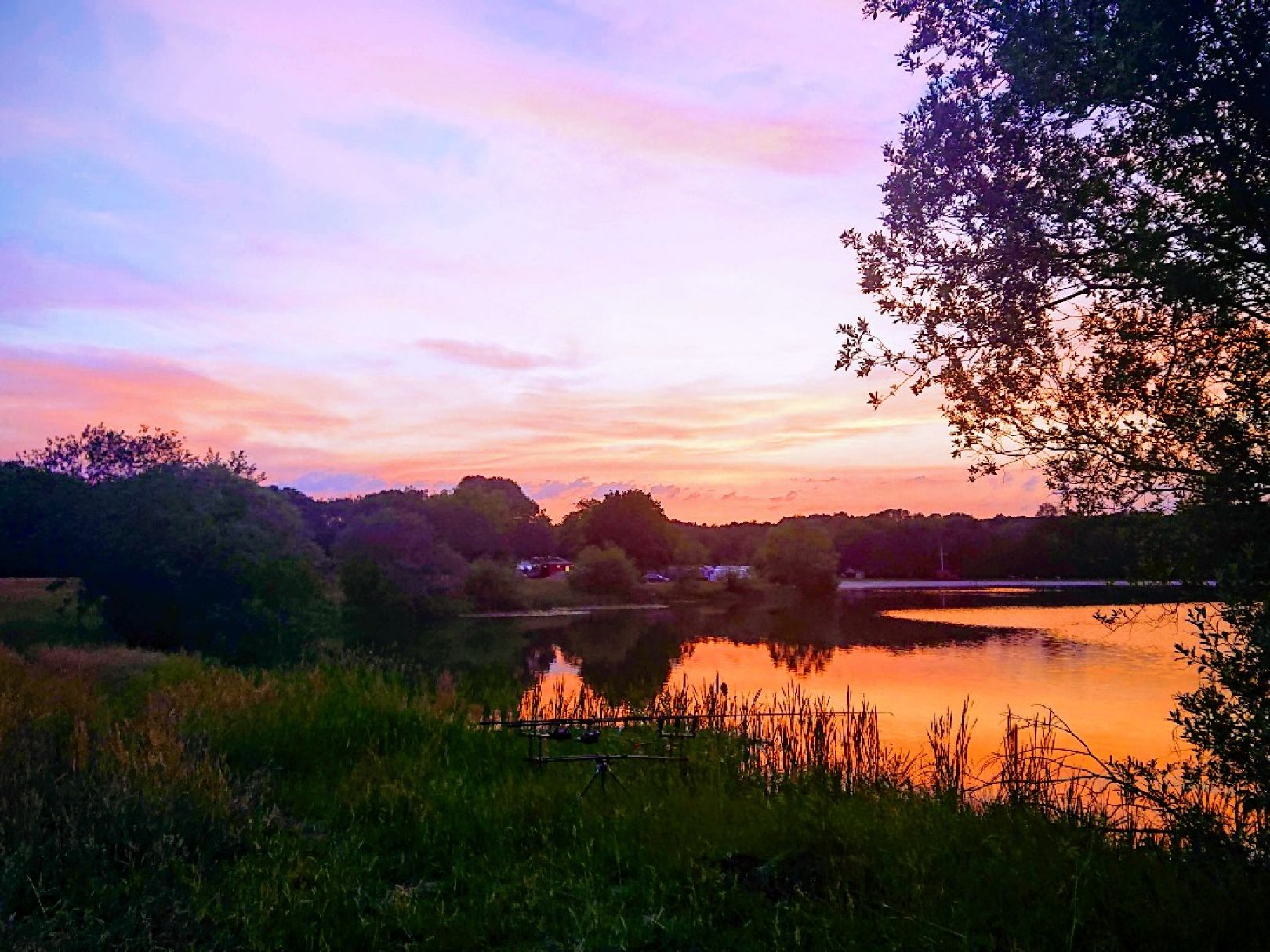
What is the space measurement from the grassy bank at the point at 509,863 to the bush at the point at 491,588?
53.5 m

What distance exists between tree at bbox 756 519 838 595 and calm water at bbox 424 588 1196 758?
2225cm

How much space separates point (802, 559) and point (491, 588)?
113 feet

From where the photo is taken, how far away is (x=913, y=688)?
91.0 feet

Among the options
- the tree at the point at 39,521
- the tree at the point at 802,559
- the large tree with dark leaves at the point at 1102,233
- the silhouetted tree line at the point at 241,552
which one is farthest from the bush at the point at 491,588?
the large tree with dark leaves at the point at 1102,233

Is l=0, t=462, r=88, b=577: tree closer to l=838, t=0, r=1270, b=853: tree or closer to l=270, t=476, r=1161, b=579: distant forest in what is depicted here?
l=270, t=476, r=1161, b=579: distant forest

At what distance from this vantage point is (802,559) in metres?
87.9

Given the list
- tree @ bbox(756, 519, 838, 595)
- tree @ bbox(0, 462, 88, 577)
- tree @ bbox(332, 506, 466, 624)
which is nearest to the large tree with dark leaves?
tree @ bbox(0, 462, 88, 577)

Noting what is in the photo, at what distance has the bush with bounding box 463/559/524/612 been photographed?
63.8m

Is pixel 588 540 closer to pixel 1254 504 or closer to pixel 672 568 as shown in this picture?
pixel 672 568

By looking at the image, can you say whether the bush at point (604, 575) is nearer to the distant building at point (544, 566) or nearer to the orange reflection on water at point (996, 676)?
the distant building at point (544, 566)

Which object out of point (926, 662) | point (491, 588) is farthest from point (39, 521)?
point (926, 662)

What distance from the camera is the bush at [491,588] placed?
63.8 metres

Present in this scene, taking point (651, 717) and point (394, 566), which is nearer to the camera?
point (651, 717)

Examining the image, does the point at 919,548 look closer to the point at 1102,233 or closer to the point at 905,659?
the point at 905,659
